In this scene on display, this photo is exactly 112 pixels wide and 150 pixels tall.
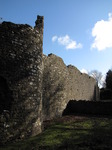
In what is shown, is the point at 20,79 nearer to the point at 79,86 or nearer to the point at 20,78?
the point at 20,78

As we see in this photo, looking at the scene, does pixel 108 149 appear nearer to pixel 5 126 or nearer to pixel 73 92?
pixel 5 126

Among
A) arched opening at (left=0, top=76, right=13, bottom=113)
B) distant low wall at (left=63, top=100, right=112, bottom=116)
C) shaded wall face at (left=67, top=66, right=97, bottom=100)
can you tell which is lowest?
distant low wall at (left=63, top=100, right=112, bottom=116)

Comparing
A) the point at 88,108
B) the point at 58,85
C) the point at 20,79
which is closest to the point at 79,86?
the point at 88,108

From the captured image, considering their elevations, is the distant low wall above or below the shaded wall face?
below

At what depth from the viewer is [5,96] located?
26.2 feet

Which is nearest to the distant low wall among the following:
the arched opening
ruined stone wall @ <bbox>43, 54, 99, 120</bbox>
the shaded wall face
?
ruined stone wall @ <bbox>43, 54, 99, 120</bbox>

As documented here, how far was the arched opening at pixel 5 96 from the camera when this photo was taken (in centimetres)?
786

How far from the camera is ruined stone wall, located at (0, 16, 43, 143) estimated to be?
7.80 metres

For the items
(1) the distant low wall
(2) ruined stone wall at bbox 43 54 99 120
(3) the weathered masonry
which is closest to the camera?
(3) the weathered masonry

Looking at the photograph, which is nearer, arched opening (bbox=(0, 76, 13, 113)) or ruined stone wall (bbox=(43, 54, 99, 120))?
arched opening (bbox=(0, 76, 13, 113))

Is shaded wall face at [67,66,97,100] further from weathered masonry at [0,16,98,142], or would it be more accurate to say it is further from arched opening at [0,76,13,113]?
arched opening at [0,76,13,113]

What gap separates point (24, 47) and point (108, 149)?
502 cm

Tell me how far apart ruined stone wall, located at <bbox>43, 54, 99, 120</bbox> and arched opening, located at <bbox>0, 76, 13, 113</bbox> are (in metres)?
5.17

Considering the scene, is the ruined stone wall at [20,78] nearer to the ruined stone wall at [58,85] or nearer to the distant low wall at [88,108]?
the ruined stone wall at [58,85]
